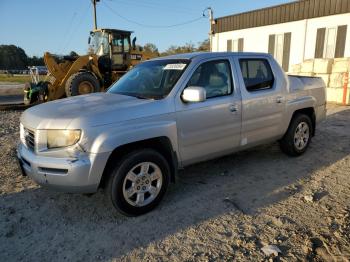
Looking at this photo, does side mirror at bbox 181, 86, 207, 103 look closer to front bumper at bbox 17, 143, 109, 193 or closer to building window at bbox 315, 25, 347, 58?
front bumper at bbox 17, 143, 109, 193

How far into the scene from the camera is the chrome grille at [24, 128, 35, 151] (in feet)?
11.7

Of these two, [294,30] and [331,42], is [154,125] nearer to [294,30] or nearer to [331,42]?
[331,42]

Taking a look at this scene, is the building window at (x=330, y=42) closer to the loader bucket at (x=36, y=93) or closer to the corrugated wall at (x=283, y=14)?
the corrugated wall at (x=283, y=14)

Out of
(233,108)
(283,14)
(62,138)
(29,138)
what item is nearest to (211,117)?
(233,108)

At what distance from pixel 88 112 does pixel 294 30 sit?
1831cm

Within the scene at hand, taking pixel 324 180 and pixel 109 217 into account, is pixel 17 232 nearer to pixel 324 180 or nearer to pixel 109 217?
pixel 109 217

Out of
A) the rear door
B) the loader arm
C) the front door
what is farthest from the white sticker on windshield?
the loader arm

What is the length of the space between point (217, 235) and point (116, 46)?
498 inches

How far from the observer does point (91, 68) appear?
1352cm

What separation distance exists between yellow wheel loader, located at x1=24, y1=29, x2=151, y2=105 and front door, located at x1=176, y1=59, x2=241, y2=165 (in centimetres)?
882

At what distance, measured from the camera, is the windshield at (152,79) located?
404 cm

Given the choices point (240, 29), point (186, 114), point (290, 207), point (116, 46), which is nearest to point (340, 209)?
point (290, 207)

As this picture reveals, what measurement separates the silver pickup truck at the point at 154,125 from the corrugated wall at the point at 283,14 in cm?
1419

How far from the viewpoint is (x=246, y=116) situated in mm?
4609
